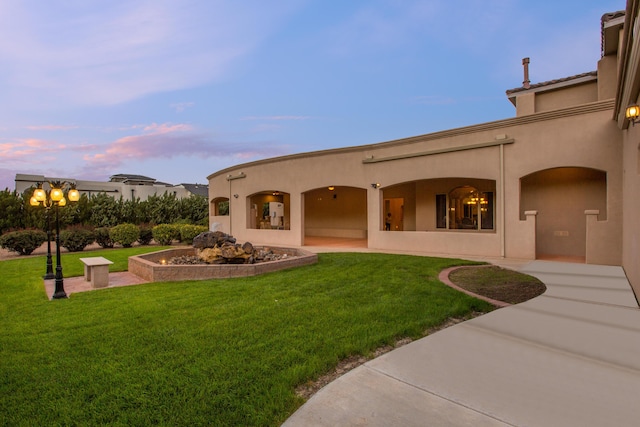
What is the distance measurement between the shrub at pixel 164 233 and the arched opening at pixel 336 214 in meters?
7.33

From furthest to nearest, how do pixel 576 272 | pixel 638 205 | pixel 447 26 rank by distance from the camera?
pixel 447 26 < pixel 576 272 < pixel 638 205

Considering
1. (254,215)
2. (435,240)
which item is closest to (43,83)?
(254,215)

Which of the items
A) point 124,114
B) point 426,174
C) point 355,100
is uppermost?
point 355,100

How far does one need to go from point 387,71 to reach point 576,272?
2892 cm

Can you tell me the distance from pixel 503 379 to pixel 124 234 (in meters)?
17.9

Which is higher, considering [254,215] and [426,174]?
[426,174]

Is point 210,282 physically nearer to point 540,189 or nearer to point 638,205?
point 638,205

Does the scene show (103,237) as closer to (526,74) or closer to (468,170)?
(468,170)

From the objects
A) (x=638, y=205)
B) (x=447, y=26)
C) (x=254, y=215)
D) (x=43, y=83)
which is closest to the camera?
(x=638, y=205)

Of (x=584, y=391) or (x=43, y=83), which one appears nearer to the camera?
(x=584, y=391)

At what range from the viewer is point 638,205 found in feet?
19.5

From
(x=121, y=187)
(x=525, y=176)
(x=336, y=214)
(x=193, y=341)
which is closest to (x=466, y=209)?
(x=525, y=176)

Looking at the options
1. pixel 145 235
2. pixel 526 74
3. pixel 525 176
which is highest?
pixel 526 74

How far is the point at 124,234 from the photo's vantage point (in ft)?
55.6
